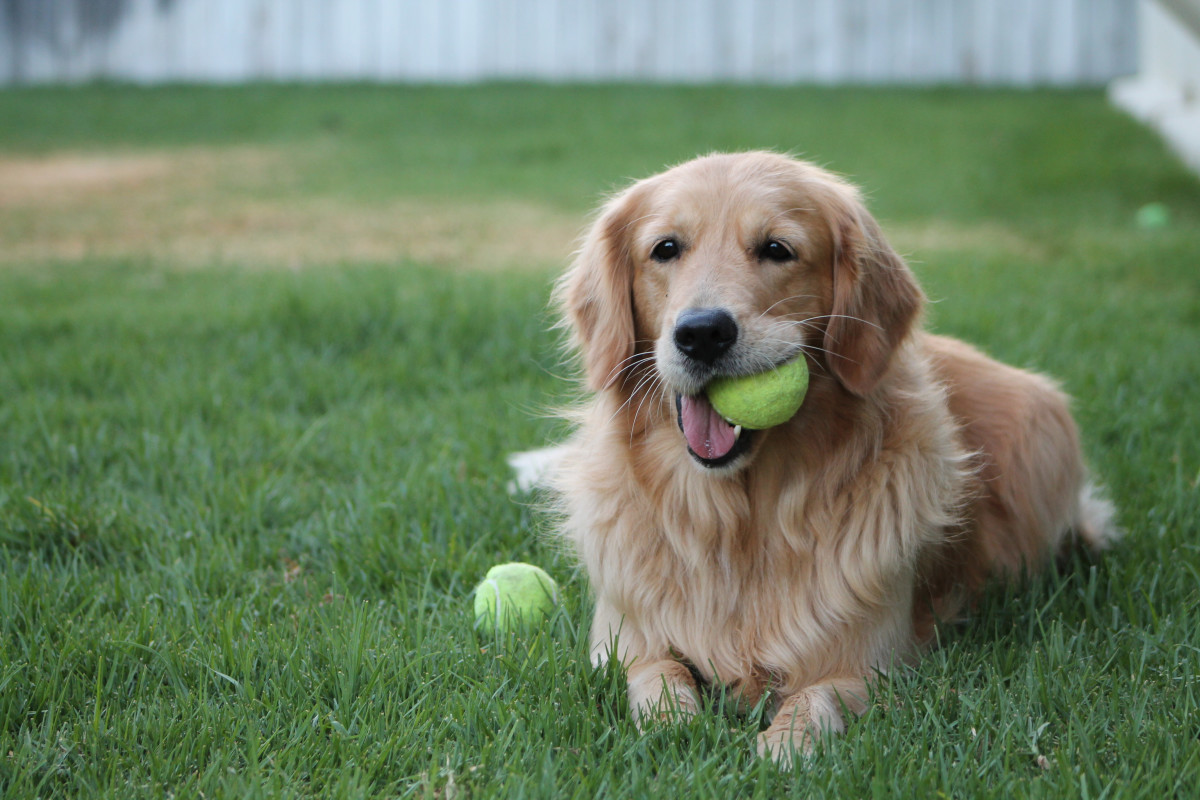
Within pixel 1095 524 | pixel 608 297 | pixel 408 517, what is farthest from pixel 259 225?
pixel 1095 524

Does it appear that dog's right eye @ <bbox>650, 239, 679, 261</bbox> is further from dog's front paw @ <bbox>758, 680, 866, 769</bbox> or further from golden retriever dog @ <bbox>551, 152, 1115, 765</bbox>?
dog's front paw @ <bbox>758, 680, 866, 769</bbox>

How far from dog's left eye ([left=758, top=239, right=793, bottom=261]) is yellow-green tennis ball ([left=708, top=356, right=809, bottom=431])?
0.93 feet

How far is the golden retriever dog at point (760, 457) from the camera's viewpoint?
2.46 metres

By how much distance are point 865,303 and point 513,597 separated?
115 cm

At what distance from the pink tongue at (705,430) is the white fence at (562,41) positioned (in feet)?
46.8

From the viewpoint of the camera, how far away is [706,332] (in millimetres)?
2334

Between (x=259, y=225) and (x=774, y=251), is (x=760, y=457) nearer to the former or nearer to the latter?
(x=774, y=251)

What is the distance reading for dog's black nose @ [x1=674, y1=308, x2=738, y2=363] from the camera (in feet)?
7.65

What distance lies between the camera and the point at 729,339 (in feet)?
7.70

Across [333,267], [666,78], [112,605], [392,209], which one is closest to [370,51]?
[666,78]

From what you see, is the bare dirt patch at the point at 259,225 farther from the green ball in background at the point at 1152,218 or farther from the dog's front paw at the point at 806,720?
the dog's front paw at the point at 806,720

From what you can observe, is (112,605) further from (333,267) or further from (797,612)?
(333,267)

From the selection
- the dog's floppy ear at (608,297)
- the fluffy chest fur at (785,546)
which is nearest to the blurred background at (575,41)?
the dog's floppy ear at (608,297)

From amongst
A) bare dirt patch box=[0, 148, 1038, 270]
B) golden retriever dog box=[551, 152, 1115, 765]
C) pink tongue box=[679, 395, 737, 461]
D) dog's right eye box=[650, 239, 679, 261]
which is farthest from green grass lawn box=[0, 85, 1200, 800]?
dog's right eye box=[650, 239, 679, 261]
